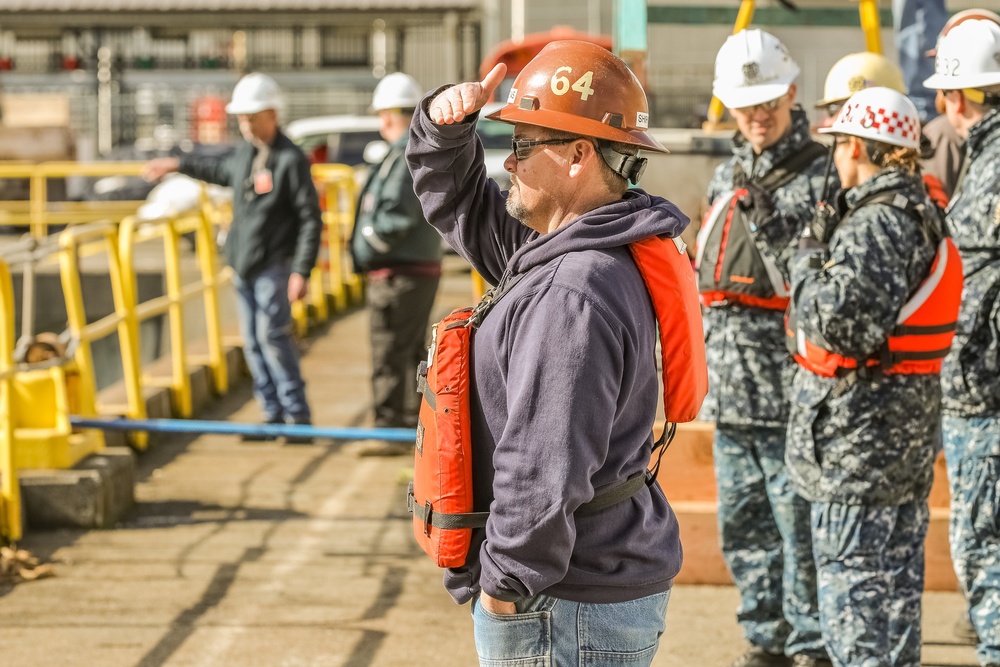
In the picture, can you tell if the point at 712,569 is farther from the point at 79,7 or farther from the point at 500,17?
the point at 79,7

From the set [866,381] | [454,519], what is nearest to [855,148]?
[866,381]

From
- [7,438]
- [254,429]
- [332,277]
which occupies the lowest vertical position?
[332,277]

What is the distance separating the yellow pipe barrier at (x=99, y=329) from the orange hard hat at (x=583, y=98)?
15.1ft

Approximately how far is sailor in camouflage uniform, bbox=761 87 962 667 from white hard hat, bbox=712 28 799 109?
0.60 m

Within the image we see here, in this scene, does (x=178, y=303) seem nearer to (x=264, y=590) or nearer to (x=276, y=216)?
(x=276, y=216)

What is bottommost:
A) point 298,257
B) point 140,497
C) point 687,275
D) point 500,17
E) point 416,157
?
point 140,497

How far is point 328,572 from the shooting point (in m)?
5.86

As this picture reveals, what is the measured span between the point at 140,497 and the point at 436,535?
455cm

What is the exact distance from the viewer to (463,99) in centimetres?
306

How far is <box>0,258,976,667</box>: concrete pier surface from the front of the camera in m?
4.93

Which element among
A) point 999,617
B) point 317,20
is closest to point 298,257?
point 999,617

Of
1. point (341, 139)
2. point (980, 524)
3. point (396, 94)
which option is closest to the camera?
point (980, 524)

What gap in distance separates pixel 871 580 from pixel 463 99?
2.03m

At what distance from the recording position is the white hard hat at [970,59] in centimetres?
477
